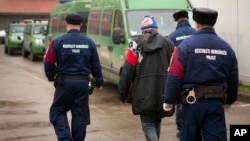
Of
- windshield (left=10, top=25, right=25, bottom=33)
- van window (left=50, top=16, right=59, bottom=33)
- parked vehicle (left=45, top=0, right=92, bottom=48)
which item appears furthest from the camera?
windshield (left=10, top=25, right=25, bottom=33)

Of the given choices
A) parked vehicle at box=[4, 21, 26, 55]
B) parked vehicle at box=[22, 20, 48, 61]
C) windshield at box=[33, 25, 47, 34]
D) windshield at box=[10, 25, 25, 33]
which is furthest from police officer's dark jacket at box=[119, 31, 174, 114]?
windshield at box=[10, 25, 25, 33]

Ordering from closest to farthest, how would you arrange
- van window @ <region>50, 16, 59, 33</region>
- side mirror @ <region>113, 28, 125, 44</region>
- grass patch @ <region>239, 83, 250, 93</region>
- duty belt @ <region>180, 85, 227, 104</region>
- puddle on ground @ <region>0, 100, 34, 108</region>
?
duty belt @ <region>180, 85, 227, 104</region> < side mirror @ <region>113, 28, 125, 44</region> < puddle on ground @ <region>0, 100, 34, 108</region> < grass patch @ <region>239, 83, 250, 93</region> < van window @ <region>50, 16, 59, 33</region>

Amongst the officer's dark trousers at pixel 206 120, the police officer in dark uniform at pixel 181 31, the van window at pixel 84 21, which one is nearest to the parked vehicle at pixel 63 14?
the van window at pixel 84 21

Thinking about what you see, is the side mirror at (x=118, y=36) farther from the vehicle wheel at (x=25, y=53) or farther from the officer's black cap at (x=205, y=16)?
the vehicle wheel at (x=25, y=53)

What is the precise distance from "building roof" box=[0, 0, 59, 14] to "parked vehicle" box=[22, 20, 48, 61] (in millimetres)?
20127

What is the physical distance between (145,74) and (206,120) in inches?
56.9

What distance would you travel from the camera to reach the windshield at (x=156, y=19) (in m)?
11.3

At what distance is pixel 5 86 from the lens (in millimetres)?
14703

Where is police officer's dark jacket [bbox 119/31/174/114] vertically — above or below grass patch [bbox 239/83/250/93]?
above

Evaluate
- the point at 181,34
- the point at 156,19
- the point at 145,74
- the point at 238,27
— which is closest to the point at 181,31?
the point at 181,34

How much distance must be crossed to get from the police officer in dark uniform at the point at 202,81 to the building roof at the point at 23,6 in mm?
42223

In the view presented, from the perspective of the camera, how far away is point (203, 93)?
4.55 meters

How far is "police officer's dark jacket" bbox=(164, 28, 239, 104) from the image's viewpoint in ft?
15.0

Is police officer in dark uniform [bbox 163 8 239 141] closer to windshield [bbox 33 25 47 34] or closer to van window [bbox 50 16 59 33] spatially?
van window [bbox 50 16 59 33]
